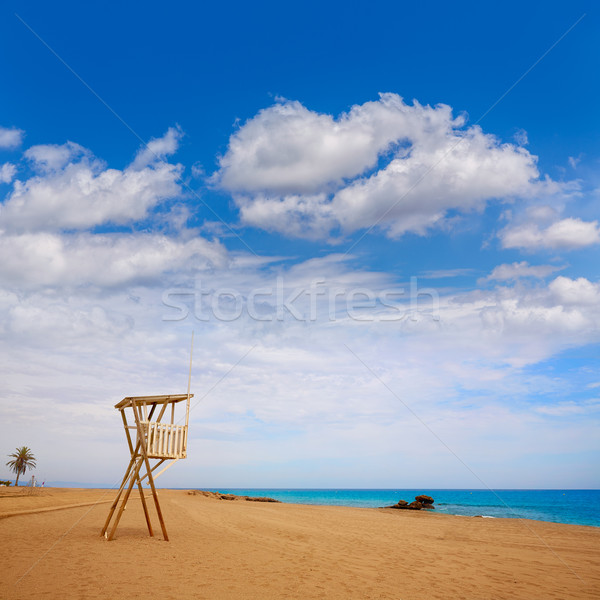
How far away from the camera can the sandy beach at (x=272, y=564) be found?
27.9 feet

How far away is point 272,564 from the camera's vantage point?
10.7 meters

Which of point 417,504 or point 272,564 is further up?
point 272,564

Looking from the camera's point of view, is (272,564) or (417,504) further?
(417,504)

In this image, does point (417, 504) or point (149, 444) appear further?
→ point (417, 504)

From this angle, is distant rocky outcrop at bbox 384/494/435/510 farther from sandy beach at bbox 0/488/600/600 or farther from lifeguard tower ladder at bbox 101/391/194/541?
lifeguard tower ladder at bbox 101/391/194/541

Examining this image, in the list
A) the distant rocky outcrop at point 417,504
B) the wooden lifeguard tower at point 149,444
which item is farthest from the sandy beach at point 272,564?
the distant rocky outcrop at point 417,504

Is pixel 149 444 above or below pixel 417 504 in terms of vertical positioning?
above

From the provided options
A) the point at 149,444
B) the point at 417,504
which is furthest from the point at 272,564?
the point at 417,504

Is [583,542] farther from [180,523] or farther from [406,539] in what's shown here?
[180,523]

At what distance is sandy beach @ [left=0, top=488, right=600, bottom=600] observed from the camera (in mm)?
8508

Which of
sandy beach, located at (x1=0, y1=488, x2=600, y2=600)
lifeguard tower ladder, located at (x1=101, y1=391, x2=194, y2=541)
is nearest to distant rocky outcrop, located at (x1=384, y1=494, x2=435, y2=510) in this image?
sandy beach, located at (x1=0, y1=488, x2=600, y2=600)

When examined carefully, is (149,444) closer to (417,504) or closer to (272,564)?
(272,564)

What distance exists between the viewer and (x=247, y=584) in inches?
349

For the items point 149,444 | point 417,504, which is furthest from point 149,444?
point 417,504
